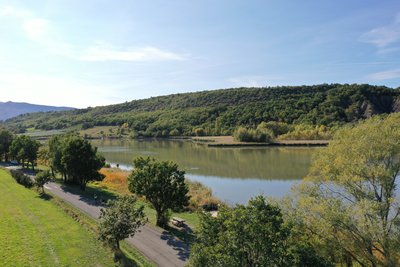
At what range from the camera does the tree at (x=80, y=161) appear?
43.5 meters

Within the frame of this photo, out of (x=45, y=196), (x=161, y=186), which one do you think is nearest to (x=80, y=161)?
(x=45, y=196)

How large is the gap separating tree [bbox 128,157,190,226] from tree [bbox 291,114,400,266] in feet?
36.6

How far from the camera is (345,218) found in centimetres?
1756

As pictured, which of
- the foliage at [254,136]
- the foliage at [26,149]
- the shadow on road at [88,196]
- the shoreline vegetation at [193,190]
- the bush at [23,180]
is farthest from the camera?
the foliage at [254,136]

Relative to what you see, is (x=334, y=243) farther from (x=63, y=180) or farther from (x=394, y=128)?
(x=63, y=180)

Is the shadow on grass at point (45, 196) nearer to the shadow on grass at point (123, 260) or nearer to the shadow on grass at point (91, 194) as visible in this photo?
the shadow on grass at point (91, 194)

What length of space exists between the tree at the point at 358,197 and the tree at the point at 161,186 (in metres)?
11.2

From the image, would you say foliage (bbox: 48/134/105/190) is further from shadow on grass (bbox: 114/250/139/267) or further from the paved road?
shadow on grass (bbox: 114/250/139/267)

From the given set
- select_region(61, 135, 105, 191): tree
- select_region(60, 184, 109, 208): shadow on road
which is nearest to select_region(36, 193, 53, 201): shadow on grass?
select_region(60, 184, 109, 208): shadow on road

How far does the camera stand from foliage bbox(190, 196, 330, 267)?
1284cm

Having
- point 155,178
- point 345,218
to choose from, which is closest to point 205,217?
point 345,218

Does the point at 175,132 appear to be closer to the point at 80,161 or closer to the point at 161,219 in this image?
the point at 80,161

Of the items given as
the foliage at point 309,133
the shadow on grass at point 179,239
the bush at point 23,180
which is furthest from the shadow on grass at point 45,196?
the foliage at point 309,133

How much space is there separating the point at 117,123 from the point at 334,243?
184m
